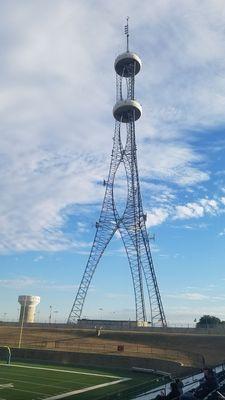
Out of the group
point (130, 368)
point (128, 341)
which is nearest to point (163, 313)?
point (128, 341)

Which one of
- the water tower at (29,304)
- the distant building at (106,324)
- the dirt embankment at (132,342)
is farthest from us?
the water tower at (29,304)

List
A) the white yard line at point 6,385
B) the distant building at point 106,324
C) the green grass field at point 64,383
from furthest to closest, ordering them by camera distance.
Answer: the distant building at point 106,324
the white yard line at point 6,385
the green grass field at point 64,383

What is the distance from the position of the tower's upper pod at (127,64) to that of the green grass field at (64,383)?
214 ft

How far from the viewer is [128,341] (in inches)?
2440

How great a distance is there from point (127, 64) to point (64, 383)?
72.0m

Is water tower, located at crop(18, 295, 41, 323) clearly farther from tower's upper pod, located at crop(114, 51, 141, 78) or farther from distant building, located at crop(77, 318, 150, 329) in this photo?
tower's upper pod, located at crop(114, 51, 141, 78)

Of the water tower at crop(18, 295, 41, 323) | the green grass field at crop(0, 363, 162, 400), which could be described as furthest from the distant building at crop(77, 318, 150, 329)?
the green grass field at crop(0, 363, 162, 400)

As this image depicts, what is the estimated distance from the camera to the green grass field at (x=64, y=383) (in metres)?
28.1

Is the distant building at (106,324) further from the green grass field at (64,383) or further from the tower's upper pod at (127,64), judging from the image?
the tower's upper pod at (127,64)

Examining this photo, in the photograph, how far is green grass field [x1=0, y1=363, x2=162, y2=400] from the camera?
28.1 metres

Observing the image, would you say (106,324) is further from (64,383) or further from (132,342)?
(64,383)

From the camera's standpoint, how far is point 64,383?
33.4m

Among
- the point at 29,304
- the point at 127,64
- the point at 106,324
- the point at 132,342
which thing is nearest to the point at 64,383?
the point at 132,342

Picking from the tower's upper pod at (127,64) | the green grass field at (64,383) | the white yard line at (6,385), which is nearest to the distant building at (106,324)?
the green grass field at (64,383)
